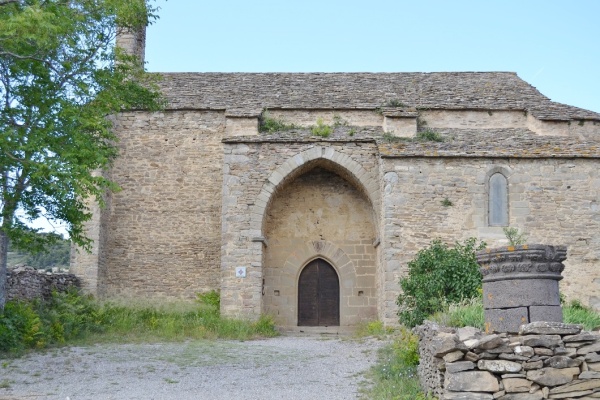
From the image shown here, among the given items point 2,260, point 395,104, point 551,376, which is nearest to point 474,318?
point 551,376

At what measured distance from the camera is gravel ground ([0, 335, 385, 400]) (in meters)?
9.88

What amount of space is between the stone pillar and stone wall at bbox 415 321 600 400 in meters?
0.53

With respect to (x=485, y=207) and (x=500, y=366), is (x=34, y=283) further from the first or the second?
(x=500, y=366)

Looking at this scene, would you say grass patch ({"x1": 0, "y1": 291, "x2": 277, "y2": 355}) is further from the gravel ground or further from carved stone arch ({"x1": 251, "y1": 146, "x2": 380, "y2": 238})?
carved stone arch ({"x1": 251, "y1": 146, "x2": 380, "y2": 238})

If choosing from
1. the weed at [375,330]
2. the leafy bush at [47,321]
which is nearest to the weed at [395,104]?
the weed at [375,330]

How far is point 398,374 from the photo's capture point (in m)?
10.5

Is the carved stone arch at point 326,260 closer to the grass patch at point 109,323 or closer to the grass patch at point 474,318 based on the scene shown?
the grass patch at point 109,323

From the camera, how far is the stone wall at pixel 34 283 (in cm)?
1543

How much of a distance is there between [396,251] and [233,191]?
169 inches

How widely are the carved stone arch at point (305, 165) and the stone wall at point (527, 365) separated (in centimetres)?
962

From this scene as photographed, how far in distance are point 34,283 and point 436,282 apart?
30.2 ft

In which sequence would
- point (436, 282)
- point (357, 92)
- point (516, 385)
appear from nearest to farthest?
1. point (516, 385)
2. point (436, 282)
3. point (357, 92)

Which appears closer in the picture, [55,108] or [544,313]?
[544,313]

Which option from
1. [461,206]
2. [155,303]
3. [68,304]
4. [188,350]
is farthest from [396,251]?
[68,304]
